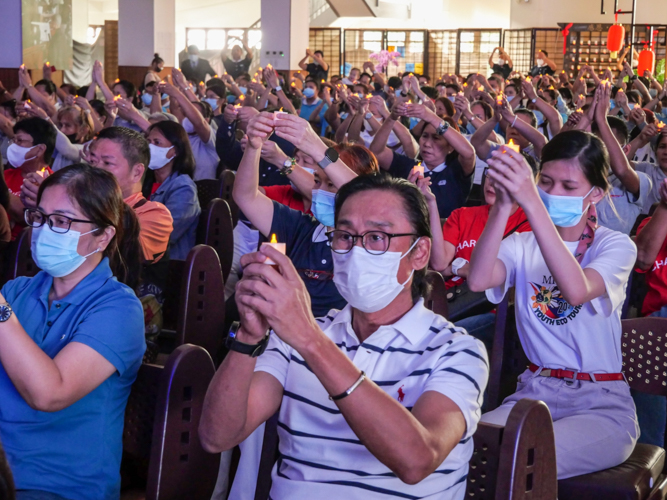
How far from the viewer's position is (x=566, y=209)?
2.22 m

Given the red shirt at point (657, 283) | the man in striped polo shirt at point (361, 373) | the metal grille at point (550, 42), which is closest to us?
the man in striped polo shirt at point (361, 373)

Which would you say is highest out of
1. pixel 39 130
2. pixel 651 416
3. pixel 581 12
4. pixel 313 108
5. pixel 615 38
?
pixel 581 12

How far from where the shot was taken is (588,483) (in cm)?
187

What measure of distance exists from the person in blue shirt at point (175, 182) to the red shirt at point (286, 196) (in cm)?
45

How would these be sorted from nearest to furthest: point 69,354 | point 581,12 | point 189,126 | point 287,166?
point 69,354, point 287,166, point 189,126, point 581,12

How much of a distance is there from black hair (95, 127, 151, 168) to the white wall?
21.9 m

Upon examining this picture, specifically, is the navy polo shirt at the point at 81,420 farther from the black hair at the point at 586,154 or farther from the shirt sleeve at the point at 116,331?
the black hair at the point at 586,154

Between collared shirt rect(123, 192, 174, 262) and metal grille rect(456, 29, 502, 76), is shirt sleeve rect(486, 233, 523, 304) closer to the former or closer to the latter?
collared shirt rect(123, 192, 174, 262)

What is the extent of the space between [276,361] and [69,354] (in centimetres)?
47

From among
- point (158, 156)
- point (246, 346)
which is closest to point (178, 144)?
point (158, 156)

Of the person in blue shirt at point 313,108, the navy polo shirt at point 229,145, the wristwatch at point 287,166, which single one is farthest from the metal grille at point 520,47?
the wristwatch at point 287,166

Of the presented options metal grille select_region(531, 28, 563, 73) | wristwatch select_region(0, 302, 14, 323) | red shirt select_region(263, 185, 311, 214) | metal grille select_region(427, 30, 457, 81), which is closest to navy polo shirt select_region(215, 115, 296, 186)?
red shirt select_region(263, 185, 311, 214)

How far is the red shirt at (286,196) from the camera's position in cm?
343

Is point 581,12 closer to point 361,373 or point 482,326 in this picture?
point 482,326
